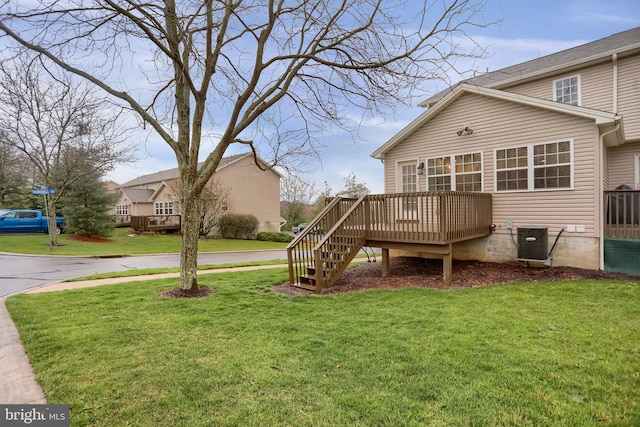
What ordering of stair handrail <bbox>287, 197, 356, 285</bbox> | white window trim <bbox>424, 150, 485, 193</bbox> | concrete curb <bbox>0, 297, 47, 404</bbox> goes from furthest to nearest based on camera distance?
white window trim <bbox>424, 150, 485, 193</bbox> < stair handrail <bbox>287, 197, 356, 285</bbox> < concrete curb <bbox>0, 297, 47, 404</bbox>

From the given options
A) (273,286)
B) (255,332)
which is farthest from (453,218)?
(255,332)

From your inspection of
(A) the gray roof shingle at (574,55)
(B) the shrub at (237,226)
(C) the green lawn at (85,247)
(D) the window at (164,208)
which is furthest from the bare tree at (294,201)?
(A) the gray roof shingle at (574,55)

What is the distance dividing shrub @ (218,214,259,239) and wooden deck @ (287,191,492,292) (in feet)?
61.2

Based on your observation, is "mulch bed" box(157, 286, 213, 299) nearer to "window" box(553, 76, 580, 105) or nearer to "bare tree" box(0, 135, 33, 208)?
"window" box(553, 76, 580, 105)

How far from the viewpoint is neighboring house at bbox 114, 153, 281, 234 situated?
2756 centimetres

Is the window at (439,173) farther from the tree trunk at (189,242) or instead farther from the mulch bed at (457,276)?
the tree trunk at (189,242)

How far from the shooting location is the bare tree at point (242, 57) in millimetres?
5664

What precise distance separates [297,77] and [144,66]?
331 cm

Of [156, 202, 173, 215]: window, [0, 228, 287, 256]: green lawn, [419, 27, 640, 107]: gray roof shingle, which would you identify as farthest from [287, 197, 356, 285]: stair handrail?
[156, 202, 173, 215]: window

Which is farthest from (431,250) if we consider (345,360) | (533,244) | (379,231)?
(345,360)

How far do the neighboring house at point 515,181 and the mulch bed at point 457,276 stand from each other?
30cm

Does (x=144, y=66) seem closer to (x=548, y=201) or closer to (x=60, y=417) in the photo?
(x=60, y=417)

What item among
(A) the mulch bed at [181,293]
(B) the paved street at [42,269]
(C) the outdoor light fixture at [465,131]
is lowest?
(B) the paved street at [42,269]

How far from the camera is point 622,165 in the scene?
33.9 ft
